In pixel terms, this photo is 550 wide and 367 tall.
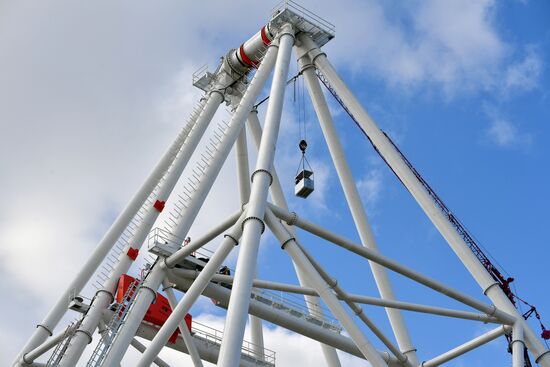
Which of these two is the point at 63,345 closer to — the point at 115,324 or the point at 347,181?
the point at 115,324

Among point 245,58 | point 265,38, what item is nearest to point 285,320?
point 265,38

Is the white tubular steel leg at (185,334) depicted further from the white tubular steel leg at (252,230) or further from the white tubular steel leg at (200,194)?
the white tubular steel leg at (252,230)

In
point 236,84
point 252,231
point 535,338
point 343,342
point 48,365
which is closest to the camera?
point 252,231

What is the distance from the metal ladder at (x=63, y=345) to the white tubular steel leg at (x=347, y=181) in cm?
1216

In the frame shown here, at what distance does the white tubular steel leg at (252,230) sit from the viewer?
666 inches

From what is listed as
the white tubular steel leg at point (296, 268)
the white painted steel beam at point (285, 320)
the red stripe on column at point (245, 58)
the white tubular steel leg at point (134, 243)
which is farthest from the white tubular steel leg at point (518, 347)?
the red stripe on column at point (245, 58)

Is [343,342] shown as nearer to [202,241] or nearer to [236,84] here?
[202,241]

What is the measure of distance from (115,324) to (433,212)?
12.0 metres

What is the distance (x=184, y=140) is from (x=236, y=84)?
4.40m

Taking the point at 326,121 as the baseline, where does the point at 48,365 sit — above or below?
below

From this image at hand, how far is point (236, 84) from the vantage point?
3206 centimetres

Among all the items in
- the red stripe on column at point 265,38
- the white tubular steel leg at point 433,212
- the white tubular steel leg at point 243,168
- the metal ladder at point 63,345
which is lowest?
the metal ladder at point 63,345

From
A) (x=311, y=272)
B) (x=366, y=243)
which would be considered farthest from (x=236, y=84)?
(x=311, y=272)

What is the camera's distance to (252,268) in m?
18.5
